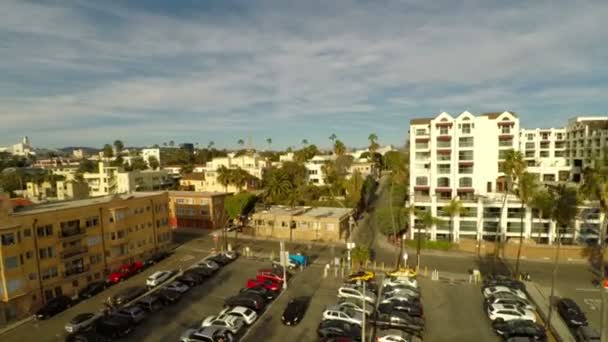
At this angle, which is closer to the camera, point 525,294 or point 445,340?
point 445,340

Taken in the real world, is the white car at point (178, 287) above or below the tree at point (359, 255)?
below

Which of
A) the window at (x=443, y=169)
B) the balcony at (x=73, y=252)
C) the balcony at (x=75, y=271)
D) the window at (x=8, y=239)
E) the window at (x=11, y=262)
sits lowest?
the balcony at (x=75, y=271)

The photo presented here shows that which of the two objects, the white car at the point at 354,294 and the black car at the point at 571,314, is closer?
the black car at the point at 571,314

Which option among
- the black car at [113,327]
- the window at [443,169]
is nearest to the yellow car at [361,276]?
the black car at [113,327]

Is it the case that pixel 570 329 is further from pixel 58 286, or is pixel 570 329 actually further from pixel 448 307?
pixel 58 286

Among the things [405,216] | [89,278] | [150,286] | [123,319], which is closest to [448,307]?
[405,216]

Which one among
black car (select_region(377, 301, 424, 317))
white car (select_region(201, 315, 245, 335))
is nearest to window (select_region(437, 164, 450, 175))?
black car (select_region(377, 301, 424, 317))

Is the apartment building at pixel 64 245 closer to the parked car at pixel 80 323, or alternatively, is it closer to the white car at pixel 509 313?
the parked car at pixel 80 323
